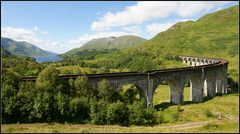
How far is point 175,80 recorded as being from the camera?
73.9 m

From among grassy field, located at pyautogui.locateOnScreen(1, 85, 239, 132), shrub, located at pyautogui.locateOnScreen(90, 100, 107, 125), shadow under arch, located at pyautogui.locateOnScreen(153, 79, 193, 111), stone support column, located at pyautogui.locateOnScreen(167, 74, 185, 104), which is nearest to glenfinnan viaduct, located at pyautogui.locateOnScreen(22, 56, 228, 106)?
stone support column, located at pyautogui.locateOnScreen(167, 74, 185, 104)

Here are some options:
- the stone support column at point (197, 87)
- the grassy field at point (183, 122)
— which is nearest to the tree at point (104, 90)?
the grassy field at point (183, 122)

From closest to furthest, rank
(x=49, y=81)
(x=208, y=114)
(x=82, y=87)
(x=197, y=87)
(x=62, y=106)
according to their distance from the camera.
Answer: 1. (x=62, y=106)
2. (x=49, y=81)
3. (x=82, y=87)
4. (x=208, y=114)
5. (x=197, y=87)

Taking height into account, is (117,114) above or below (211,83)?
below

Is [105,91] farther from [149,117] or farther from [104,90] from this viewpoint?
[149,117]

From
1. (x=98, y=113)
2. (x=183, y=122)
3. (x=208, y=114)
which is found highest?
(x=98, y=113)

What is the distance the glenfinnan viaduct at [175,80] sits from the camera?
5950 centimetres

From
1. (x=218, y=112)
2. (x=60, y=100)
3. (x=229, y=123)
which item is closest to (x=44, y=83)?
(x=60, y=100)

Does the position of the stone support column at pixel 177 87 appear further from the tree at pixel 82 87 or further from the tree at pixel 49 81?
the tree at pixel 49 81

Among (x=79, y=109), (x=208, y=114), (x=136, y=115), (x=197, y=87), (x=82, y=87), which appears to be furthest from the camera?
(x=197, y=87)

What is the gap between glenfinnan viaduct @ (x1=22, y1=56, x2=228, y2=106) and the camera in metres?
59.5

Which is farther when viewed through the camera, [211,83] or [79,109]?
[211,83]

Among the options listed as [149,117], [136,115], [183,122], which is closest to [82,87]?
[136,115]

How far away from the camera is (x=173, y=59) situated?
18100 cm
